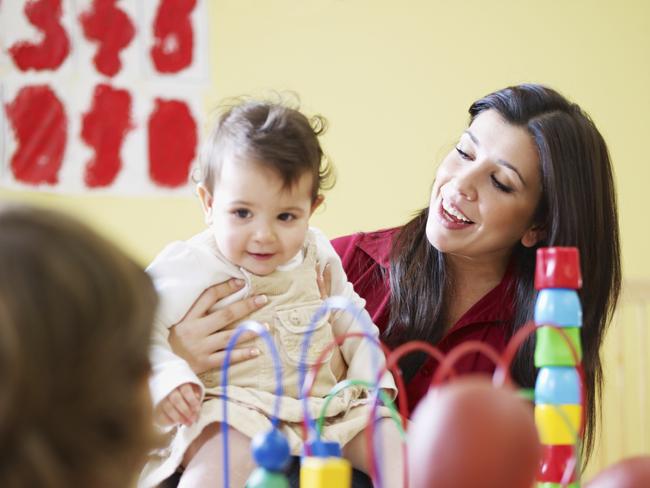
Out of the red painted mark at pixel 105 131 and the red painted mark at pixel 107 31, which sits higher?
the red painted mark at pixel 107 31

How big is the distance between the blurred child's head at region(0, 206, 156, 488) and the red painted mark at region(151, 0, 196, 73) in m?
1.94

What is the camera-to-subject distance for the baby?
1083 mm

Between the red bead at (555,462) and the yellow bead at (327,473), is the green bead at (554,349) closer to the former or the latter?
the red bead at (555,462)

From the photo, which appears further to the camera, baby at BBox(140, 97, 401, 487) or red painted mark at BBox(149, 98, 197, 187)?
red painted mark at BBox(149, 98, 197, 187)

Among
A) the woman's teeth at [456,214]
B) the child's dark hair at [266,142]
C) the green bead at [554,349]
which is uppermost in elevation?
the child's dark hair at [266,142]

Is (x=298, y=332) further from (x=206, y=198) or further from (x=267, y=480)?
(x=267, y=480)

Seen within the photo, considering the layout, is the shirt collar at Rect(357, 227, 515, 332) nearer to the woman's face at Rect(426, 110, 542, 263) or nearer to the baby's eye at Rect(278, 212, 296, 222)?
the woman's face at Rect(426, 110, 542, 263)

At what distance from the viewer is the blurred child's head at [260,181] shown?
1114 millimetres

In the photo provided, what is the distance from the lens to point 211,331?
3.84 ft

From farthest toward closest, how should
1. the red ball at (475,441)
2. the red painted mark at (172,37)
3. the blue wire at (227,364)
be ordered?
the red painted mark at (172,37) < the blue wire at (227,364) < the red ball at (475,441)

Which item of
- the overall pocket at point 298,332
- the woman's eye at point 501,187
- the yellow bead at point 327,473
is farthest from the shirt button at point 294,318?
the yellow bead at point 327,473

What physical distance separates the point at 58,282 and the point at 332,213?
2.02 metres

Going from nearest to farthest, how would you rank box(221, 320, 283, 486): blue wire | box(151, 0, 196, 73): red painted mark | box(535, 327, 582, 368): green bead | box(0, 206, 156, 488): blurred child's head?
box(0, 206, 156, 488): blurred child's head < box(221, 320, 283, 486): blue wire < box(535, 327, 582, 368): green bead < box(151, 0, 196, 73): red painted mark

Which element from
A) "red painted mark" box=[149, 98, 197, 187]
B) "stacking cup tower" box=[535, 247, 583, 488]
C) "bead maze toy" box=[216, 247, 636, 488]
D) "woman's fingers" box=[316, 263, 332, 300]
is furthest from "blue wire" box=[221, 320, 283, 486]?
"red painted mark" box=[149, 98, 197, 187]
